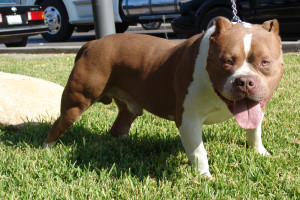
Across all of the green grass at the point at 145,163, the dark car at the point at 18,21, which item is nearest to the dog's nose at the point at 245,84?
the green grass at the point at 145,163

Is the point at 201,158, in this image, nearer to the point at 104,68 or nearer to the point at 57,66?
the point at 104,68

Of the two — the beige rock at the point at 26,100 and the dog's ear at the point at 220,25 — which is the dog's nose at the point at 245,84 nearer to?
the dog's ear at the point at 220,25

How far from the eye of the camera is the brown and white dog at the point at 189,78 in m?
2.46

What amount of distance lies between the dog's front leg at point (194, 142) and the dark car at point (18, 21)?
8091mm

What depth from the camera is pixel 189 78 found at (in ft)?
9.27

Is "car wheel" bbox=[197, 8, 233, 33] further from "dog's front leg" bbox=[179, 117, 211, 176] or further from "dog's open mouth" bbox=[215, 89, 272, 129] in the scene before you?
"dog's open mouth" bbox=[215, 89, 272, 129]

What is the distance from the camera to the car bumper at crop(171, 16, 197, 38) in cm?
916

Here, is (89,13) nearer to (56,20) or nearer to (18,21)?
(56,20)

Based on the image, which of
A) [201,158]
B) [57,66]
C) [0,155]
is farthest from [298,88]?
[57,66]

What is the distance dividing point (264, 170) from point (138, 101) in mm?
1170

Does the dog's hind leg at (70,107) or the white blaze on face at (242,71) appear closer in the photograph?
the white blaze on face at (242,71)

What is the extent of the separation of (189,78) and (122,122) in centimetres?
127

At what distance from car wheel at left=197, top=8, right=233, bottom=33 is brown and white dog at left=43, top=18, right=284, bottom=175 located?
5.25 m

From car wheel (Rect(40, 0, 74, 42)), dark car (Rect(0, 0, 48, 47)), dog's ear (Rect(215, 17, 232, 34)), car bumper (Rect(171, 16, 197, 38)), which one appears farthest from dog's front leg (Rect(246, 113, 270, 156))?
car wheel (Rect(40, 0, 74, 42))
